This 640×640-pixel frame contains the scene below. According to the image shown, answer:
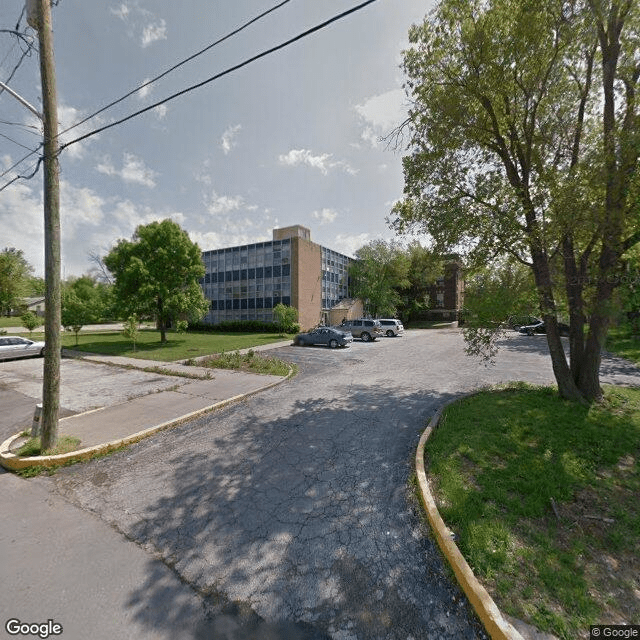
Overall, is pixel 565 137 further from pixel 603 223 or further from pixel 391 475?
pixel 391 475

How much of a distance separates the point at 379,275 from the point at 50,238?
137ft

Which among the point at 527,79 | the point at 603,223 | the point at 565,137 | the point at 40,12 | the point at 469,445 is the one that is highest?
the point at 527,79

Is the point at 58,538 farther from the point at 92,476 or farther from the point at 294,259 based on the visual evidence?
the point at 294,259

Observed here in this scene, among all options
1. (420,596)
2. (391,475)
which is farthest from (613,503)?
(420,596)

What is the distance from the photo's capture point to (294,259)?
34.7 metres

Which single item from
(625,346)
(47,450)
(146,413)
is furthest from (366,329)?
(47,450)

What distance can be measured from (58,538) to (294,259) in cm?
3271

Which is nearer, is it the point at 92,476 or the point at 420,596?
the point at 420,596

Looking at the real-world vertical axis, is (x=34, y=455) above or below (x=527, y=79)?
below

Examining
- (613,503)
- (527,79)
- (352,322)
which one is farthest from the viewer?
(352,322)

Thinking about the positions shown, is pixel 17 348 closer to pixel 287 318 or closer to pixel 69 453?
pixel 69 453

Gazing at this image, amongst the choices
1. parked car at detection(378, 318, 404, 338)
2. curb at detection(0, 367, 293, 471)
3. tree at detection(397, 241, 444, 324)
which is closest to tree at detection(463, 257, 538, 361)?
curb at detection(0, 367, 293, 471)

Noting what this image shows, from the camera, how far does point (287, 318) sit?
100ft

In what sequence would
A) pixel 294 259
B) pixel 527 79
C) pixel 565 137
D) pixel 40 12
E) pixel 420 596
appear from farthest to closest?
pixel 294 259, pixel 565 137, pixel 527 79, pixel 40 12, pixel 420 596
